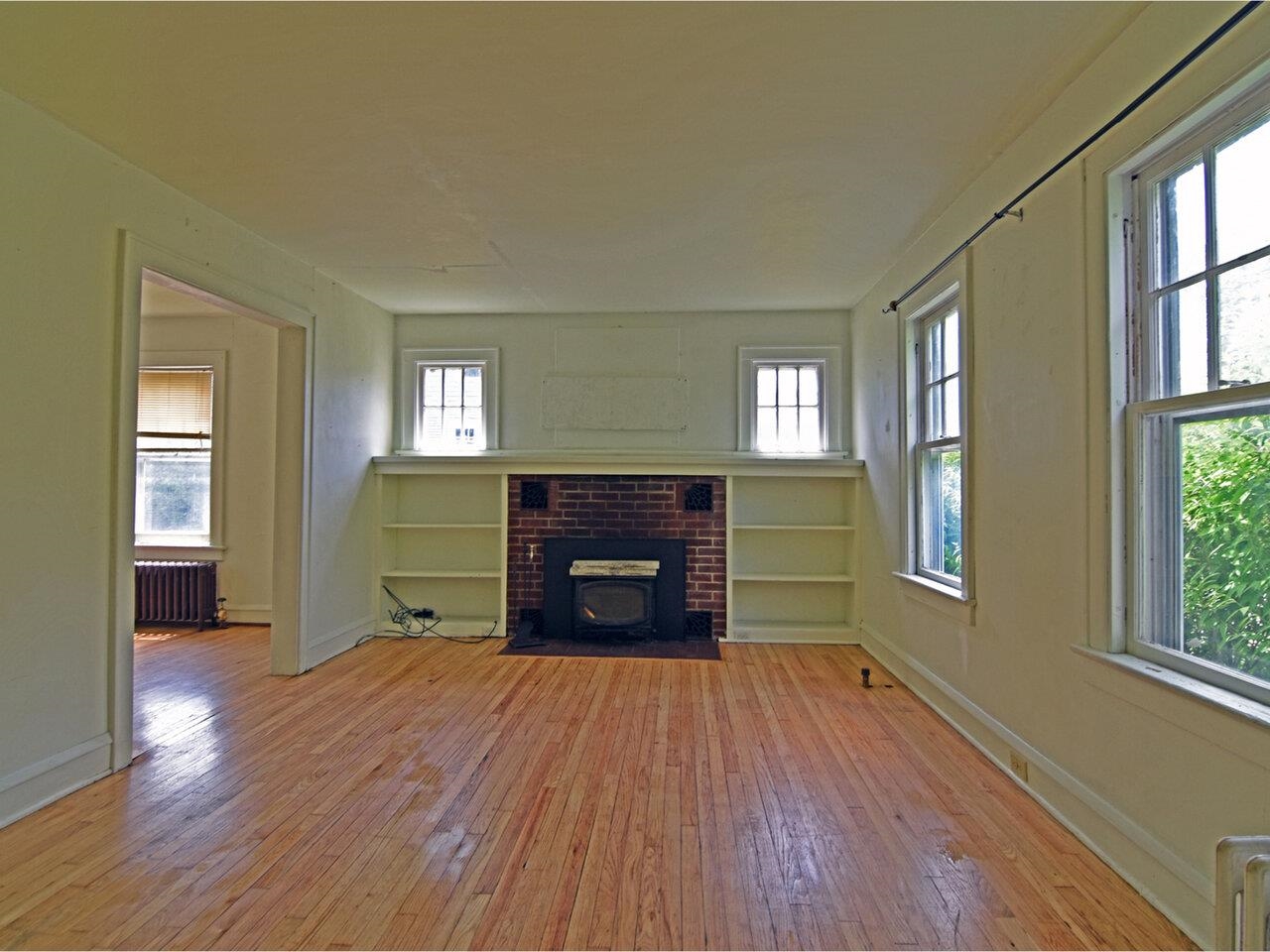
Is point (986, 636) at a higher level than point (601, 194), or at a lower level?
lower

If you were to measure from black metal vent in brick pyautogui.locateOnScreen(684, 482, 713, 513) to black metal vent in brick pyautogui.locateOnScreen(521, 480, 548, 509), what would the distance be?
1.17 metres

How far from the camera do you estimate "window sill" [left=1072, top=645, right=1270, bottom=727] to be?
5.00ft

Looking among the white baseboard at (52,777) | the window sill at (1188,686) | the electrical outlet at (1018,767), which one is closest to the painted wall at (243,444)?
the white baseboard at (52,777)

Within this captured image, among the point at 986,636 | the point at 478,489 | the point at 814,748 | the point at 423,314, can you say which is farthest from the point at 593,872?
the point at 423,314

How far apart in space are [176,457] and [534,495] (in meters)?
3.28

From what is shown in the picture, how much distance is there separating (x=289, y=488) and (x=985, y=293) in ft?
13.7

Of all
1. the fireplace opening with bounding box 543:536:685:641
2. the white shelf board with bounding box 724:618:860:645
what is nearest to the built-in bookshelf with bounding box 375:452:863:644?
the white shelf board with bounding box 724:618:860:645

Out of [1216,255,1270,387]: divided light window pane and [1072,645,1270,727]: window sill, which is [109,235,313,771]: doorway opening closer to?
[1072,645,1270,727]: window sill

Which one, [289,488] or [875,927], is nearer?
[875,927]

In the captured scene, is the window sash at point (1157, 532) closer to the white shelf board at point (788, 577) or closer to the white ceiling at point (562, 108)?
the white ceiling at point (562, 108)

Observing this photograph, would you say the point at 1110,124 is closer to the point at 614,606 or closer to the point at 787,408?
the point at 787,408

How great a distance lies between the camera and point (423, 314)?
5.43 meters

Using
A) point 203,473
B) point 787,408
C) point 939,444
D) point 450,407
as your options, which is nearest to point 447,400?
point 450,407

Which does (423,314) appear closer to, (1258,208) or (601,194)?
(601,194)
